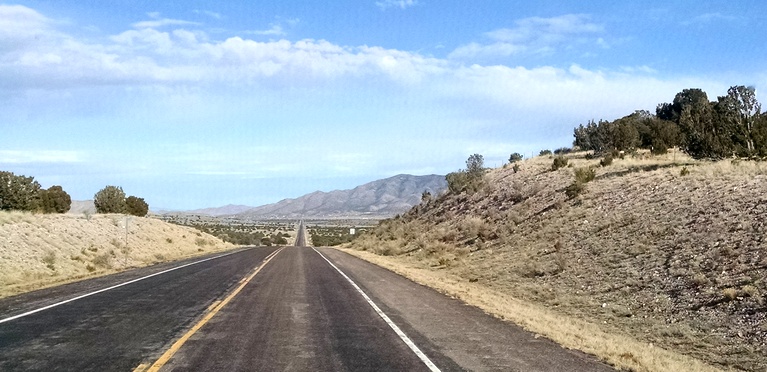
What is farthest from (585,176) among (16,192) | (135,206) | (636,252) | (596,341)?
(135,206)

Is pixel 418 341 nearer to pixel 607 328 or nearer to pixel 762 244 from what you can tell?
pixel 607 328

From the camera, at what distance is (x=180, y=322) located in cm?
1208

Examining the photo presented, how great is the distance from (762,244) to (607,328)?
5840 millimetres

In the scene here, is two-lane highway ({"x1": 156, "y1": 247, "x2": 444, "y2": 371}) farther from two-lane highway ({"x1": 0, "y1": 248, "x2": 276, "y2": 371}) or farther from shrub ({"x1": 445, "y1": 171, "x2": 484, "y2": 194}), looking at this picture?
shrub ({"x1": 445, "y1": 171, "x2": 484, "y2": 194})

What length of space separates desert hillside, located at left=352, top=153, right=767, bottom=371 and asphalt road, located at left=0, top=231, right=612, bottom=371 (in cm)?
184

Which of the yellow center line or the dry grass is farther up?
the yellow center line

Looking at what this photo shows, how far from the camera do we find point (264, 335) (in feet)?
35.7

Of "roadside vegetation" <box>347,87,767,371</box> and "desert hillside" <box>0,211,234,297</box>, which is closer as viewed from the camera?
"roadside vegetation" <box>347,87,767,371</box>

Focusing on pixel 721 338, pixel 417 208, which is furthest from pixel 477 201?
pixel 721 338

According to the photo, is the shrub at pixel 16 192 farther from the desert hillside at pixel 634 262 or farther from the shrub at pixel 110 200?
the desert hillside at pixel 634 262

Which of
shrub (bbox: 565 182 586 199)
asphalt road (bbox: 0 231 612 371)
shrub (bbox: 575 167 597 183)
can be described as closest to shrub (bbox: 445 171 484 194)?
shrub (bbox: 575 167 597 183)

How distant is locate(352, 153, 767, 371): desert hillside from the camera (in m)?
13.4

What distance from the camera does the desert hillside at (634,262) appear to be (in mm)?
13430

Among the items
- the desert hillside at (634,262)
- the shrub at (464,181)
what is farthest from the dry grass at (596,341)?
the shrub at (464,181)
